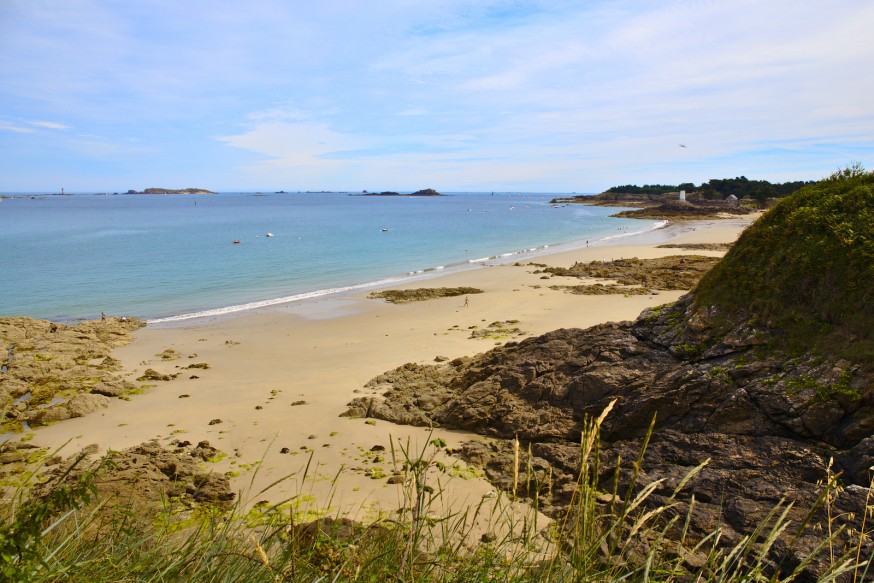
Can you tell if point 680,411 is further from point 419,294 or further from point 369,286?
point 369,286

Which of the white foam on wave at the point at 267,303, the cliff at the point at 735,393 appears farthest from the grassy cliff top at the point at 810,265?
the white foam on wave at the point at 267,303

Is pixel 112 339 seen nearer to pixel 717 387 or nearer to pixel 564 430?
pixel 564 430

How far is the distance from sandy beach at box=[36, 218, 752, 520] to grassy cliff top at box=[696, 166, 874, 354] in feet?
16.4

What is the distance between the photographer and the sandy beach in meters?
7.91

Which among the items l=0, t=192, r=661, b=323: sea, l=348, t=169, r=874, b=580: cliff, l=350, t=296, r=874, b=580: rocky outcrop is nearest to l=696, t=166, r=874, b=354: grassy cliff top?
l=348, t=169, r=874, b=580: cliff

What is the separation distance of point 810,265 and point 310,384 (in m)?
9.92

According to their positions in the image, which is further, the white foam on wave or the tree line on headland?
the tree line on headland

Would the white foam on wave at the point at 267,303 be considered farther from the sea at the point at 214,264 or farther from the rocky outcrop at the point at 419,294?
the rocky outcrop at the point at 419,294

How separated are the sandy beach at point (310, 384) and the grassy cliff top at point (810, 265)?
197 inches

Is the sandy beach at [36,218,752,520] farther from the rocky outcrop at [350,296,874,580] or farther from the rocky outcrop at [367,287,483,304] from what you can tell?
the rocky outcrop at [350,296,874,580]

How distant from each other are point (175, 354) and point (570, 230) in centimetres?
5448

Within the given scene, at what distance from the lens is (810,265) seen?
7.85 meters

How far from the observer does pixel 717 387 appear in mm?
7469

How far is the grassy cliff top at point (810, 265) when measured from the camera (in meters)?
7.25
